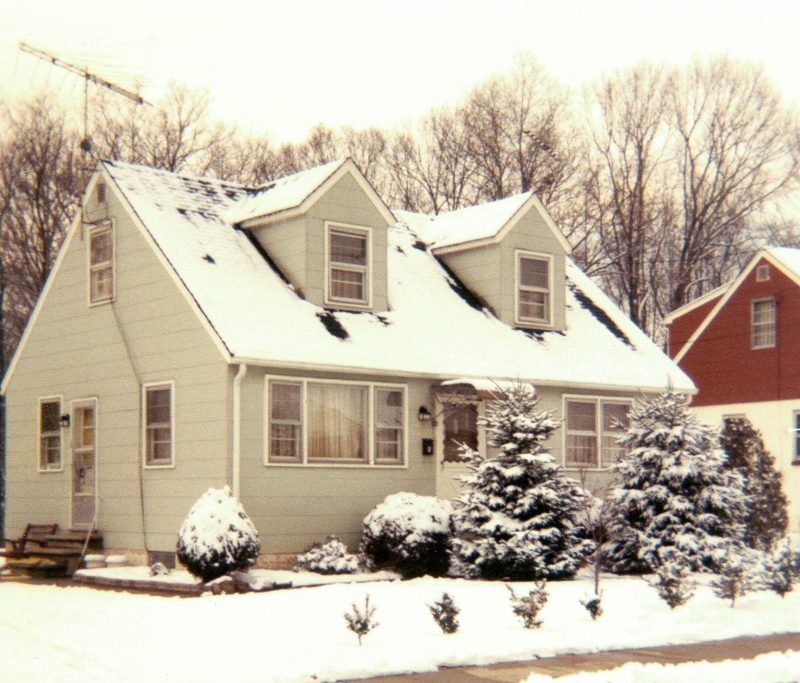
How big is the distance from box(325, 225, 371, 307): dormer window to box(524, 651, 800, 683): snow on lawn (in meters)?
12.1

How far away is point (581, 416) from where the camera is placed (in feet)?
83.8

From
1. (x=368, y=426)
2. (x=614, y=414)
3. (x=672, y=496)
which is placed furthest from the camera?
(x=614, y=414)

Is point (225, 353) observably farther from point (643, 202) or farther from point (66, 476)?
point (643, 202)

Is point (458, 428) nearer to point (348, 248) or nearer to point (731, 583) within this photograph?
point (348, 248)

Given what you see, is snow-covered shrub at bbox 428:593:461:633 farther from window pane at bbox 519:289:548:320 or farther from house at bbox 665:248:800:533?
house at bbox 665:248:800:533

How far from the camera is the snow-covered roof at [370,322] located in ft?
69.2

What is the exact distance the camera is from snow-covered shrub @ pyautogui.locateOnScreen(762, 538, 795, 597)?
16.9m

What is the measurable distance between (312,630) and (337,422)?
787cm

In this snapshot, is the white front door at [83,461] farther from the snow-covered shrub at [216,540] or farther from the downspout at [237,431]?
the snow-covered shrub at [216,540]

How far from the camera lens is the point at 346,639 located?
1351 centimetres

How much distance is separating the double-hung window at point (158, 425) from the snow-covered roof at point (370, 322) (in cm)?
200

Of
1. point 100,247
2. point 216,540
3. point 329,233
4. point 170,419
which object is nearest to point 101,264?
point 100,247

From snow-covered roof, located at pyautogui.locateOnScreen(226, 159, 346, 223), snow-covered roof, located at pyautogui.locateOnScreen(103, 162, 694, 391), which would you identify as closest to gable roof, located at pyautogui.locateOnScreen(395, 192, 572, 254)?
snow-covered roof, located at pyautogui.locateOnScreen(103, 162, 694, 391)

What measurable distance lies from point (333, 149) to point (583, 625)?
34675 millimetres
